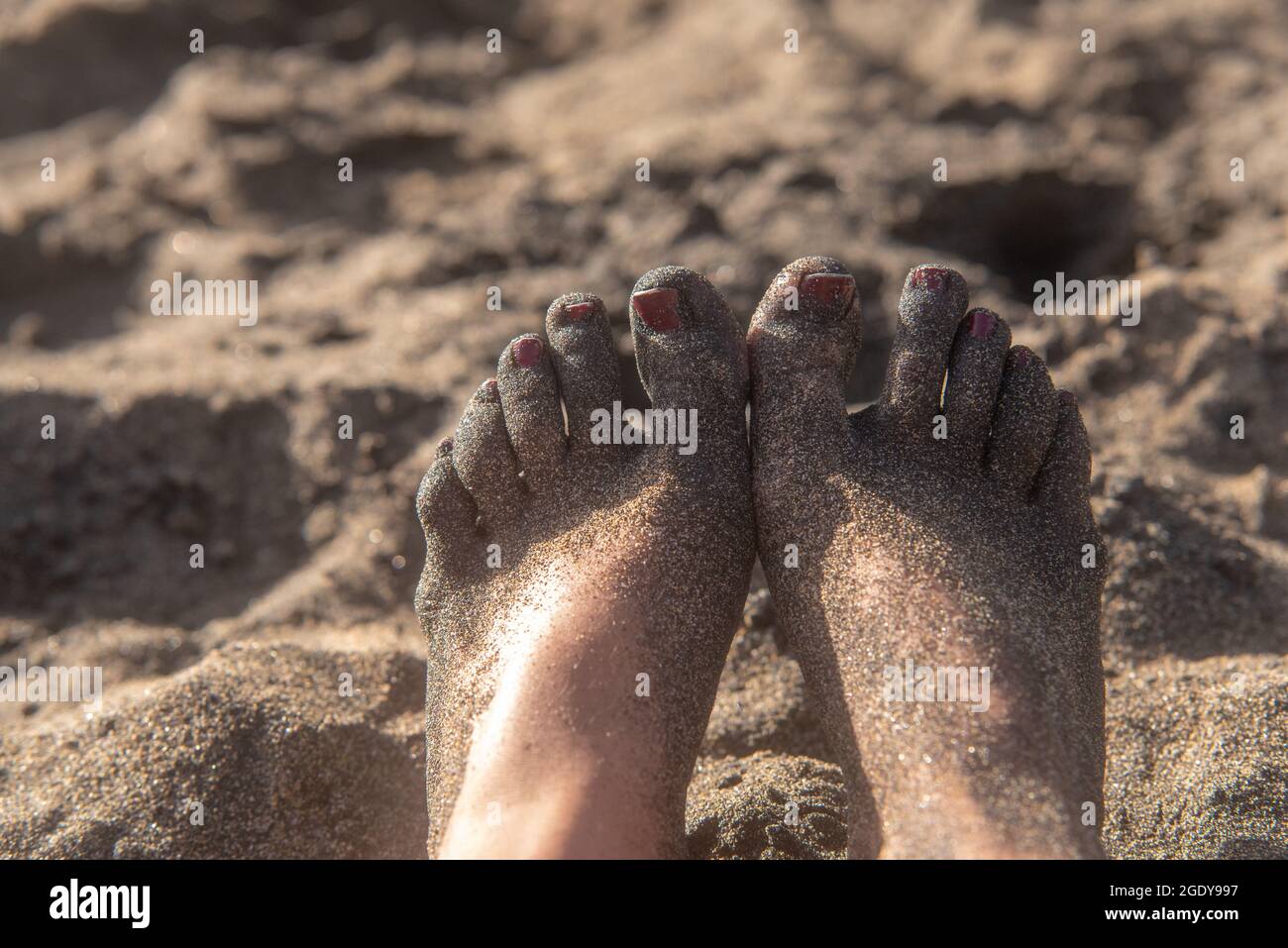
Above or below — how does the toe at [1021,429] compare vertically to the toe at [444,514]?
above

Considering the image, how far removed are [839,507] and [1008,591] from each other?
0.91ft

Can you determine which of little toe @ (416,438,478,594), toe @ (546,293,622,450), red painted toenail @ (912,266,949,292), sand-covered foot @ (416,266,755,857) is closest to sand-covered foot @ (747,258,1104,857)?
red painted toenail @ (912,266,949,292)

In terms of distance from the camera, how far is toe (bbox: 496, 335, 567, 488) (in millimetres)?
1787

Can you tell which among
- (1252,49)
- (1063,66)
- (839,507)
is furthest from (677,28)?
(839,507)

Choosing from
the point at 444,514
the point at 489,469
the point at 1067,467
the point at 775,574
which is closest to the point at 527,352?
the point at 489,469

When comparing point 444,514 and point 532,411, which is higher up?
point 532,411

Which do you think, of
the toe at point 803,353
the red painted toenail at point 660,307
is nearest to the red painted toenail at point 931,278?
the toe at point 803,353

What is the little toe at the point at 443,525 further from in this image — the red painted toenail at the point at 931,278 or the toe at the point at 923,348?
the red painted toenail at the point at 931,278

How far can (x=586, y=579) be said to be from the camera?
1.62 m

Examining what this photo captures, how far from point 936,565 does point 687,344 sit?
1.85 ft

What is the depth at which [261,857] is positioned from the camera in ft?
5.07

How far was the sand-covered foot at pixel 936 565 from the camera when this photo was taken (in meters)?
1.31

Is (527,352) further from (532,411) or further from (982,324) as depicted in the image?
(982,324)

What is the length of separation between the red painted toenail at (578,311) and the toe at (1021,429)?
0.71 meters
